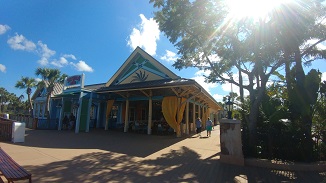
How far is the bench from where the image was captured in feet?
11.1

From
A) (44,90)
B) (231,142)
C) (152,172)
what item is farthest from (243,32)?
(44,90)

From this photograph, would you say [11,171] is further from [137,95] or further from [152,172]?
[137,95]

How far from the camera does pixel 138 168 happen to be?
19.8ft

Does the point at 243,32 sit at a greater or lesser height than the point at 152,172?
greater

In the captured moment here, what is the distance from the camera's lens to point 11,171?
365 cm

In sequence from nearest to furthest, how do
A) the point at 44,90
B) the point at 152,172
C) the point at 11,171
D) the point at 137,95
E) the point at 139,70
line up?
the point at 11,171 < the point at 152,172 < the point at 137,95 < the point at 139,70 < the point at 44,90

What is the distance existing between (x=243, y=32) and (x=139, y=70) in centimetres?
857

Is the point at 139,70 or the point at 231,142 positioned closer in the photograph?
the point at 231,142

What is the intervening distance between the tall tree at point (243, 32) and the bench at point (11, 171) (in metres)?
6.86

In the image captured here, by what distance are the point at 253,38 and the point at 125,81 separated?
10.8m

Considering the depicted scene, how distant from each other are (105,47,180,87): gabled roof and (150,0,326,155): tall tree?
10.9 ft

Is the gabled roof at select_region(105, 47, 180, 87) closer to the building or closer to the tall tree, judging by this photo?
the building

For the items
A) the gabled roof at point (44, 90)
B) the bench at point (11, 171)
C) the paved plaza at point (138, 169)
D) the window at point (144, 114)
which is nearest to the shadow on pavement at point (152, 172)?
the paved plaza at point (138, 169)

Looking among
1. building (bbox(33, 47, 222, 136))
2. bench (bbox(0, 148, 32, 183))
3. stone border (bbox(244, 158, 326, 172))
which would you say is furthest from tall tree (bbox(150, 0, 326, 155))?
bench (bbox(0, 148, 32, 183))
